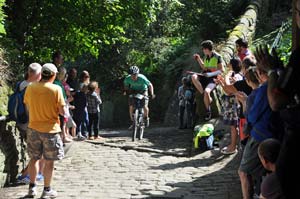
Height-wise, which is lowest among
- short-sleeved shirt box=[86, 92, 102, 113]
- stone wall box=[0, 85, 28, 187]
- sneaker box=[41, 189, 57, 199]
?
sneaker box=[41, 189, 57, 199]

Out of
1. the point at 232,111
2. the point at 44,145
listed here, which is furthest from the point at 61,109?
the point at 232,111

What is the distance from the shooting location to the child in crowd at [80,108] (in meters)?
11.9

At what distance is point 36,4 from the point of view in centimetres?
1383

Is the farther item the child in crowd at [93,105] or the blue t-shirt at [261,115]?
the child in crowd at [93,105]

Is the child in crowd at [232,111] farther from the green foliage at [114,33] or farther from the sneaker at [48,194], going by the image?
the green foliage at [114,33]

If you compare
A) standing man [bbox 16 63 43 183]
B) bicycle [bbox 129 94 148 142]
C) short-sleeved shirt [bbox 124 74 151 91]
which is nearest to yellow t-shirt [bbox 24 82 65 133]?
standing man [bbox 16 63 43 183]

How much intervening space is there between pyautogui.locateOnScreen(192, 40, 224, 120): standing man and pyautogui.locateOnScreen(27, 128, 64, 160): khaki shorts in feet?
16.7

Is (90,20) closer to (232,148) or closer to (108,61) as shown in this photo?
(232,148)

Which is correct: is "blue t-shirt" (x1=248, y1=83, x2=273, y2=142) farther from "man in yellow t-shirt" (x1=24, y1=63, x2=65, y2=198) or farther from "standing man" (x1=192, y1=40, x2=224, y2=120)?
"standing man" (x1=192, y1=40, x2=224, y2=120)

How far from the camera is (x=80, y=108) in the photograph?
12078 millimetres

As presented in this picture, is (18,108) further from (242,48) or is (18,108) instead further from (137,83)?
(137,83)

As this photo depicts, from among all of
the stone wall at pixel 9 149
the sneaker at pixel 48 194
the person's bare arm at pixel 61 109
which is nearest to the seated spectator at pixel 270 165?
the person's bare arm at pixel 61 109

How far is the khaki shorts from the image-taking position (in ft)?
23.4

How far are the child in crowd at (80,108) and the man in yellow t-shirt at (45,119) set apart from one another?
4.72 m
